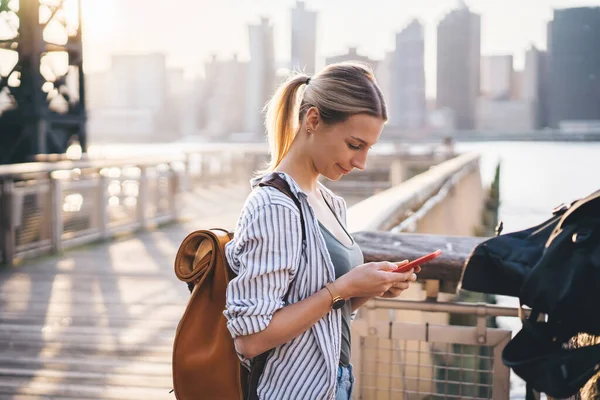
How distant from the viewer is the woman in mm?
1767

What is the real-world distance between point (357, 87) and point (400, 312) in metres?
2.99

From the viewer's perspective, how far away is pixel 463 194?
13922mm

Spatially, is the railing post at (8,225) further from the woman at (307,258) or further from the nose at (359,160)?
the nose at (359,160)

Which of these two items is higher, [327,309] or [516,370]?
[327,309]

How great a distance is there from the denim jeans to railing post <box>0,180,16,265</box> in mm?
6214

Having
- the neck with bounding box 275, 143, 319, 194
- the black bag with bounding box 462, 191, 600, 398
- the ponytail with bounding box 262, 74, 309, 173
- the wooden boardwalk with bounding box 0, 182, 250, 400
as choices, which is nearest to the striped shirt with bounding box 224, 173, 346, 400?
the neck with bounding box 275, 143, 319, 194

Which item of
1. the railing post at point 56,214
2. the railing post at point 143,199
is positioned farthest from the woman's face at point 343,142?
the railing post at point 143,199

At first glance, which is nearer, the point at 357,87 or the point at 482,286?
the point at 357,87

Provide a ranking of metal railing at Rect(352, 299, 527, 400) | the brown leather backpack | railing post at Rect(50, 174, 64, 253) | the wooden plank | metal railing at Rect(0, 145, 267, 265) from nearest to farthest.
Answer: the brown leather backpack
metal railing at Rect(352, 299, 527, 400)
the wooden plank
metal railing at Rect(0, 145, 267, 265)
railing post at Rect(50, 174, 64, 253)

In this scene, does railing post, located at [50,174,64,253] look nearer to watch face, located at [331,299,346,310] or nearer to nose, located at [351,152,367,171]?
nose, located at [351,152,367,171]

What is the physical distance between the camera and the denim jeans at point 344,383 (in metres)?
1.98

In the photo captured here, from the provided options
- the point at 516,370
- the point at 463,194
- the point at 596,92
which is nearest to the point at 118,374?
the point at 516,370

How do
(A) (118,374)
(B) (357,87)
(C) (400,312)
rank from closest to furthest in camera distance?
(B) (357,87)
(A) (118,374)
(C) (400,312)

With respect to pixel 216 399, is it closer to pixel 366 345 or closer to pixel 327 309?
pixel 327 309
